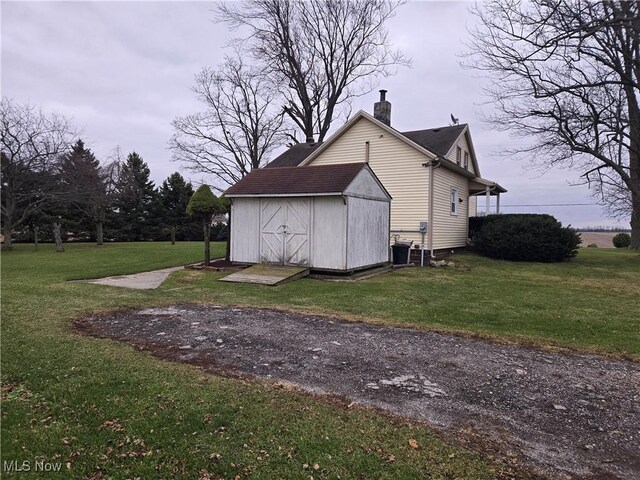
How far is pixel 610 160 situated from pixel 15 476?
839 inches

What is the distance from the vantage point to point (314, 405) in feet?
11.2

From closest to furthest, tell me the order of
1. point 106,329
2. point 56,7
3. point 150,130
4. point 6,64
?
point 106,329 → point 56,7 → point 6,64 → point 150,130

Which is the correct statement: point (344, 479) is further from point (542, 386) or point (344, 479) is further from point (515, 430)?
point (542, 386)

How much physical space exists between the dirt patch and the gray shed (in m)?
5.16

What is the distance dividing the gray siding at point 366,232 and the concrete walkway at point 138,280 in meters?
5.45

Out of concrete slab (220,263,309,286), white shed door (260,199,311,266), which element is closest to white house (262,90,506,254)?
white shed door (260,199,311,266)

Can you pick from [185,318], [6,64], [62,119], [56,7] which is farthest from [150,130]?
[185,318]

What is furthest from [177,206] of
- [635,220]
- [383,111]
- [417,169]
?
[635,220]

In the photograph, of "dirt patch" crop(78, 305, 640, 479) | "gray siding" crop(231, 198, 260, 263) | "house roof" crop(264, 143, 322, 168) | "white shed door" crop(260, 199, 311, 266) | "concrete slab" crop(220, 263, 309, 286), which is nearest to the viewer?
"dirt patch" crop(78, 305, 640, 479)

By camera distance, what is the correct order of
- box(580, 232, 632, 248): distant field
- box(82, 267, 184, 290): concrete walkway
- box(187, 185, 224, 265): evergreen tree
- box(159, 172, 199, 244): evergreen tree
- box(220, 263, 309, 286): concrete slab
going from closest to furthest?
box(82, 267, 184, 290): concrete walkway, box(220, 263, 309, 286): concrete slab, box(187, 185, 224, 265): evergreen tree, box(580, 232, 632, 248): distant field, box(159, 172, 199, 244): evergreen tree

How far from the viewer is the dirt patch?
2930mm

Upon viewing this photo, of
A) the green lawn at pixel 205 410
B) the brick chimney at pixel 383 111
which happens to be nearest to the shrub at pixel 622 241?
the brick chimney at pixel 383 111

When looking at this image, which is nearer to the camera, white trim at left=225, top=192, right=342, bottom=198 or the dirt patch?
the dirt patch

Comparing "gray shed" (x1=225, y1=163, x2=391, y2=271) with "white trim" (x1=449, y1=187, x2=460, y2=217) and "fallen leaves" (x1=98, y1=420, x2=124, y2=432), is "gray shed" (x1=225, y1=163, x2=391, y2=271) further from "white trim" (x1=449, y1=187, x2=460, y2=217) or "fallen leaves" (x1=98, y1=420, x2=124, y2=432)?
"fallen leaves" (x1=98, y1=420, x2=124, y2=432)
